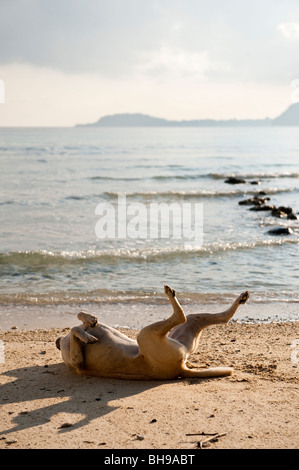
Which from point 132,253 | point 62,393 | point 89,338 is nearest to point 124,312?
point 89,338

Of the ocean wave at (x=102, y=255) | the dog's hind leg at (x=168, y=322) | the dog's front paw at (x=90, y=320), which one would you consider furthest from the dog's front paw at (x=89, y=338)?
the ocean wave at (x=102, y=255)

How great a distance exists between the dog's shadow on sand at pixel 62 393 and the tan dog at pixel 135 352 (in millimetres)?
116

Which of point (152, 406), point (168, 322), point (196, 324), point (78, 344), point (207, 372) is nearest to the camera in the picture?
point (152, 406)

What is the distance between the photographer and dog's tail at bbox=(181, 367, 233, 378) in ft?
21.2

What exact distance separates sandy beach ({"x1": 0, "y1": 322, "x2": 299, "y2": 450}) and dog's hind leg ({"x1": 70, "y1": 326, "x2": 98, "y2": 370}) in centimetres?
20

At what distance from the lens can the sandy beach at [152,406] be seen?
16.3ft

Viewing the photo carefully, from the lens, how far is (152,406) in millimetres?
5656

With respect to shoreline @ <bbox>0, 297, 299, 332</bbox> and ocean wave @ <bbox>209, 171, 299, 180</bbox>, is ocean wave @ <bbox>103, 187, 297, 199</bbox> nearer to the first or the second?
ocean wave @ <bbox>209, 171, 299, 180</bbox>

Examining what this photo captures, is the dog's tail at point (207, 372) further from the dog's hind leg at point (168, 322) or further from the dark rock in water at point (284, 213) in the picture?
the dark rock in water at point (284, 213)

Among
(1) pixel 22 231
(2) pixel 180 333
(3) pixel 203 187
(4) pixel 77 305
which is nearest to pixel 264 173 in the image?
(3) pixel 203 187

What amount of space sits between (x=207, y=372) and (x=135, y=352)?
0.83 m

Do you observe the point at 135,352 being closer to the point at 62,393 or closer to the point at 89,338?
the point at 89,338

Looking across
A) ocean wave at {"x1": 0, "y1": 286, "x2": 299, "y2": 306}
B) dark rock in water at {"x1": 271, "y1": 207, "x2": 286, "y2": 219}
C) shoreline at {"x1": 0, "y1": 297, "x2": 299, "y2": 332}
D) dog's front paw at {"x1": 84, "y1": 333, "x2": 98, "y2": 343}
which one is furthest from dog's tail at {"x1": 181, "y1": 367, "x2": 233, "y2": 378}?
dark rock in water at {"x1": 271, "y1": 207, "x2": 286, "y2": 219}
